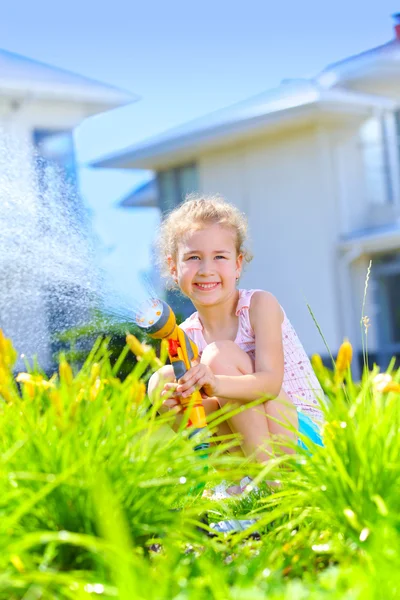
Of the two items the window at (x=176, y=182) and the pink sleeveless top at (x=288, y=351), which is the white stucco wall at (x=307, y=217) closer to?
the window at (x=176, y=182)

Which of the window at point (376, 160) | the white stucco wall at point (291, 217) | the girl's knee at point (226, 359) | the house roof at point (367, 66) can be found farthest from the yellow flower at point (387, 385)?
the window at point (376, 160)

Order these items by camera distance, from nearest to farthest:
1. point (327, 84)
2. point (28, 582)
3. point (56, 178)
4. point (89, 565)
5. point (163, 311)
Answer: point (28, 582)
point (89, 565)
point (163, 311)
point (56, 178)
point (327, 84)

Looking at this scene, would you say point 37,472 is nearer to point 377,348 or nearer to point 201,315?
point 201,315

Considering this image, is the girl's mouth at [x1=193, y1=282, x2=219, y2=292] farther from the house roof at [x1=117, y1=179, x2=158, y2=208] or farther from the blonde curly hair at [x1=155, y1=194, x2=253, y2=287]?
the house roof at [x1=117, y1=179, x2=158, y2=208]

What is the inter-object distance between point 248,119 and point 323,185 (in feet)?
4.23

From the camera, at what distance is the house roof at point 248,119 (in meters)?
11.8

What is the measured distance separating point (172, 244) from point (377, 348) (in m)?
9.88

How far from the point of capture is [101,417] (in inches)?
59.0

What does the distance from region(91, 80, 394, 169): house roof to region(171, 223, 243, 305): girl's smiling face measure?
9.12 m

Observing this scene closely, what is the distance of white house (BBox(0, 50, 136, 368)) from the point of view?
4.79 meters

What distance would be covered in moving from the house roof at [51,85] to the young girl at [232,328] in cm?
663

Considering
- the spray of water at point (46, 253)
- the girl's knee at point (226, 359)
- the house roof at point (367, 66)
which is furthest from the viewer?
the house roof at point (367, 66)

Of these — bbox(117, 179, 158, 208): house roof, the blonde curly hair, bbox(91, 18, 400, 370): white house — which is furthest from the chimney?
the blonde curly hair

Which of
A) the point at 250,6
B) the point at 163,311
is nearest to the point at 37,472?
the point at 163,311
